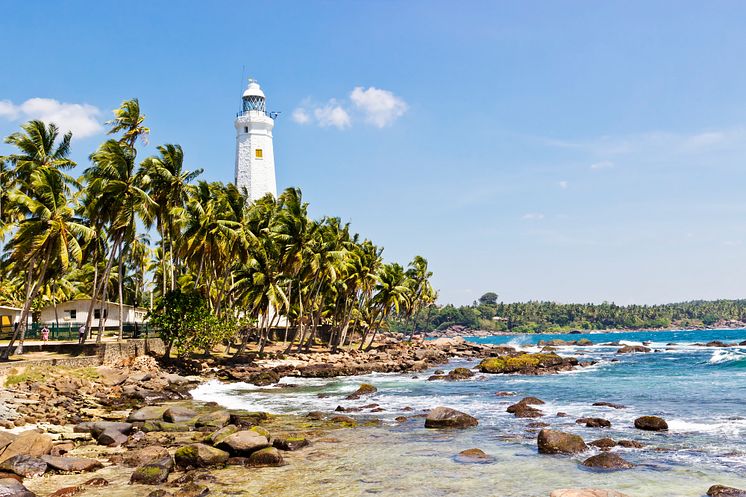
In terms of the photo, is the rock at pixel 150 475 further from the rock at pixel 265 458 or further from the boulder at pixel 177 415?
the boulder at pixel 177 415

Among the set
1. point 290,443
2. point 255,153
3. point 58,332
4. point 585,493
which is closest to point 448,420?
point 290,443

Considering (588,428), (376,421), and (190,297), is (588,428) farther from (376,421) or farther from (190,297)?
(190,297)

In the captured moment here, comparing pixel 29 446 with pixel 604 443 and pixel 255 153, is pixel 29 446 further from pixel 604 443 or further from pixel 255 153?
pixel 255 153

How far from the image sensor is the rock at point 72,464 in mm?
16281

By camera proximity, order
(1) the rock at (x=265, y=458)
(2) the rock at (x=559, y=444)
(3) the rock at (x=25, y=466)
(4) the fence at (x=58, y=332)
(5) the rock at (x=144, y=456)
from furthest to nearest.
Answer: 1. (4) the fence at (x=58, y=332)
2. (2) the rock at (x=559, y=444)
3. (1) the rock at (x=265, y=458)
4. (5) the rock at (x=144, y=456)
5. (3) the rock at (x=25, y=466)

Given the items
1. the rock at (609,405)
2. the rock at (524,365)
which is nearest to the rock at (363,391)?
the rock at (609,405)

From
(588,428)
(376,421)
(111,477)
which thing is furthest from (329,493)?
(588,428)

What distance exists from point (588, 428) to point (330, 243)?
111 ft

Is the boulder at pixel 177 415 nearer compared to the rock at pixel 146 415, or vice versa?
the boulder at pixel 177 415

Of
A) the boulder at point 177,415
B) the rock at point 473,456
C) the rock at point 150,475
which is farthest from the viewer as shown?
the boulder at point 177,415

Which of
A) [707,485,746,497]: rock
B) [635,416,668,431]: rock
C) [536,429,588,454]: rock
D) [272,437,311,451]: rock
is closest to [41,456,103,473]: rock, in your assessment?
[272,437,311,451]: rock

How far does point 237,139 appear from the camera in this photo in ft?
234

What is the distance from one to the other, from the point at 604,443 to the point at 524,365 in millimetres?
30720

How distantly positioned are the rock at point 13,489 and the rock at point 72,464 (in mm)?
2228
